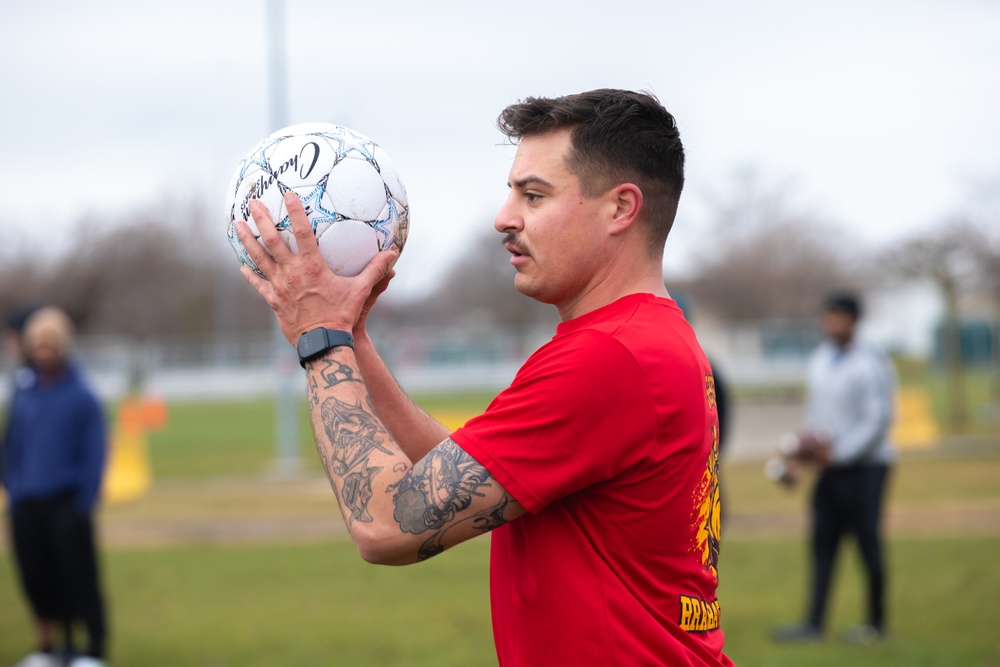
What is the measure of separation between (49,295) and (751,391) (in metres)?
37.6

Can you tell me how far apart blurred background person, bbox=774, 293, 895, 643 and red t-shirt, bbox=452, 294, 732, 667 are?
6.01 metres

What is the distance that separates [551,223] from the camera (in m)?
2.58

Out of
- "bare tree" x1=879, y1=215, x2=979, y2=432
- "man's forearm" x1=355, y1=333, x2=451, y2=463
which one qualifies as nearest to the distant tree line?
"bare tree" x1=879, y1=215, x2=979, y2=432

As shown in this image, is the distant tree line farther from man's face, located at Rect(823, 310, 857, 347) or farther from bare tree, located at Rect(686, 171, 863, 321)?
man's face, located at Rect(823, 310, 857, 347)

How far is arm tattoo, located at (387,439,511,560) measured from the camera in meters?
2.33

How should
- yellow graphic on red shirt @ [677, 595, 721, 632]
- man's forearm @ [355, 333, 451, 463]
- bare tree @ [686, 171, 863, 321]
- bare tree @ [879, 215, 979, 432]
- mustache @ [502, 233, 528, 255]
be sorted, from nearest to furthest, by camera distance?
1. yellow graphic on red shirt @ [677, 595, 721, 632]
2. mustache @ [502, 233, 528, 255]
3. man's forearm @ [355, 333, 451, 463]
4. bare tree @ [879, 215, 979, 432]
5. bare tree @ [686, 171, 863, 321]

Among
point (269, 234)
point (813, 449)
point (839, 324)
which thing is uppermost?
point (269, 234)

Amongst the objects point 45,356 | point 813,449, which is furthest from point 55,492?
point 813,449

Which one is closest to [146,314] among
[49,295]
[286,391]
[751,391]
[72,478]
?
[49,295]

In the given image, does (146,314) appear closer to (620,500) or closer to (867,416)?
(867,416)

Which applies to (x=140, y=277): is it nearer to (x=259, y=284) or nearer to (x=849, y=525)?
(x=849, y=525)

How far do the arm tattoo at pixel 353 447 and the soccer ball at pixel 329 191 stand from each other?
40cm

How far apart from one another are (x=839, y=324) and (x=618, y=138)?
20.8 ft

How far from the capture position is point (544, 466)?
233 cm
